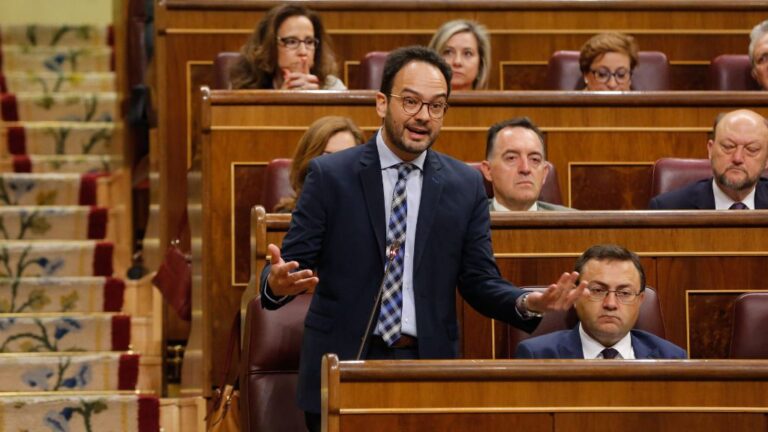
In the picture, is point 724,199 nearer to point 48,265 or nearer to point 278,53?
point 278,53

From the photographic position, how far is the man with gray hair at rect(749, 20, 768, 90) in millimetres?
2047

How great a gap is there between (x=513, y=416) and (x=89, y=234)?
1319 mm

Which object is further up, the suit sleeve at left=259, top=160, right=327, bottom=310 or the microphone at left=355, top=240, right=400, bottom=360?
the suit sleeve at left=259, top=160, right=327, bottom=310

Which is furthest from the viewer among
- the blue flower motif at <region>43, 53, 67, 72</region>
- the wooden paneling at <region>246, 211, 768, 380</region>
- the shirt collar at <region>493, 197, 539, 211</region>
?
the blue flower motif at <region>43, 53, 67, 72</region>

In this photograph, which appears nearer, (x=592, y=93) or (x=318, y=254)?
(x=318, y=254)

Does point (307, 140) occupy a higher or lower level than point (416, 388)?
higher

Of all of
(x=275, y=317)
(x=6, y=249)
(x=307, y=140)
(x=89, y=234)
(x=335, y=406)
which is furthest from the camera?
(x=89, y=234)

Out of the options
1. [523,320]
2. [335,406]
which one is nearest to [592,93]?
[523,320]

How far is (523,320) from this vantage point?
3.84ft

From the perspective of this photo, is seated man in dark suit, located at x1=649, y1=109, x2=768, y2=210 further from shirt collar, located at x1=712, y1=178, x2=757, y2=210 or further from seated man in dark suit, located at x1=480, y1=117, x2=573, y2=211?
seated man in dark suit, located at x1=480, y1=117, x2=573, y2=211

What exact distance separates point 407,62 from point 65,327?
3.21 feet

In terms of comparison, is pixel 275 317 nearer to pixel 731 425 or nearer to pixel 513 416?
pixel 513 416

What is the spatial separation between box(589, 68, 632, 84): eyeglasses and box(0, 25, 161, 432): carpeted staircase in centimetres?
68

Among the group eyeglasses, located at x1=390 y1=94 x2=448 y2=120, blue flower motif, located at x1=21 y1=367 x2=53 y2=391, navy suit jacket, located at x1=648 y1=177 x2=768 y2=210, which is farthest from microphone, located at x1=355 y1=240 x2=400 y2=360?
blue flower motif, located at x1=21 y1=367 x2=53 y2=391
